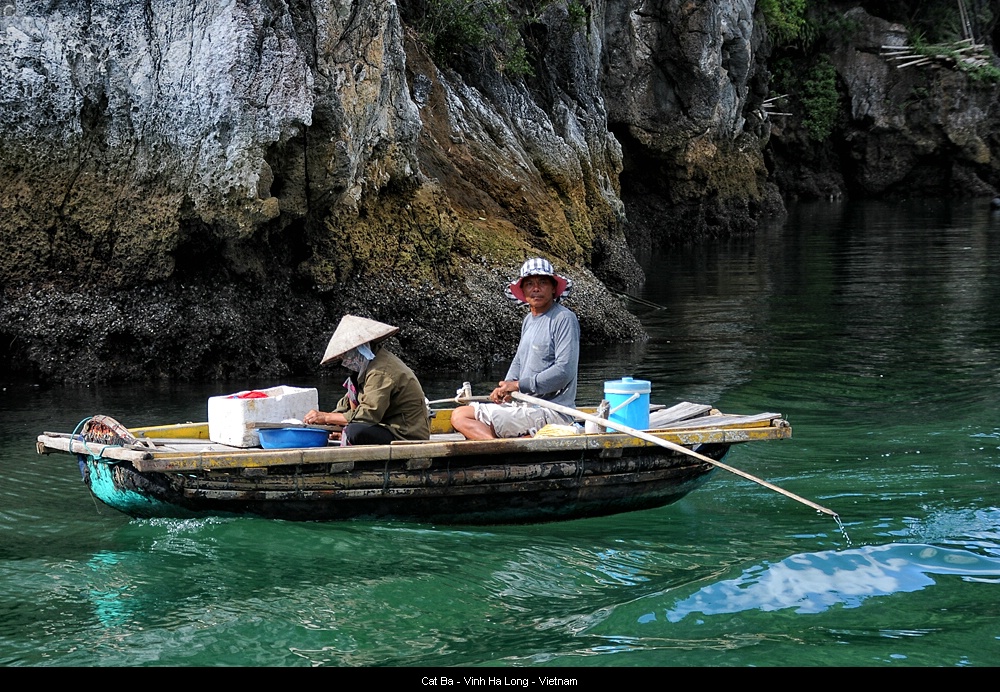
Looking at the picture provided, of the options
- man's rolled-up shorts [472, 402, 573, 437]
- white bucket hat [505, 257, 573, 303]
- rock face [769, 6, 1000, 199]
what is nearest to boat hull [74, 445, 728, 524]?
man's rolled-up shorts [472, 402, 573, 437]

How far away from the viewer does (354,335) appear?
7293 millimetres

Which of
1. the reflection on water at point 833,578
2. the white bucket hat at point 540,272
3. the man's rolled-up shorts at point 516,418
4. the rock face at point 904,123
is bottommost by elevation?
the reflection on water at point 833,578

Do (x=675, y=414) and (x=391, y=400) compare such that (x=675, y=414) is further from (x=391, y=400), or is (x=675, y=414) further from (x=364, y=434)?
(x=364, y=434)

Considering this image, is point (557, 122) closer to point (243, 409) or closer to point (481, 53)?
point (481, 53)

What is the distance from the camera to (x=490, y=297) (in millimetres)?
14055

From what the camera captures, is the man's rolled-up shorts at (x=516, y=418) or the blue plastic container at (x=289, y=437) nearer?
the blue plastic container at (x=289, y=437)

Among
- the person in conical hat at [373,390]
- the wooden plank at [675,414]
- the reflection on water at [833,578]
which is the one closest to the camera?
the reflection on water at [833,578]

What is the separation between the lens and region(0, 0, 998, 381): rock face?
38.7ft

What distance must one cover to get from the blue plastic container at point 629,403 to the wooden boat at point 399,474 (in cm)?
18

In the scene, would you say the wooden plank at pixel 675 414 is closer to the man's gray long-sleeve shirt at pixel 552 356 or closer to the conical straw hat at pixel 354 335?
the man's gray long-sleeve shirt at pixel 552 356

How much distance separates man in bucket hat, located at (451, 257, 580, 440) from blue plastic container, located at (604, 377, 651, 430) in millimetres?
405

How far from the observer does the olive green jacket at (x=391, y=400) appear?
24.0 ft

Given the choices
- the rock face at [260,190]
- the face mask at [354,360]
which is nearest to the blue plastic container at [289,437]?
the face mask at [354,360]

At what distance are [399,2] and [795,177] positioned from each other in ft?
104
